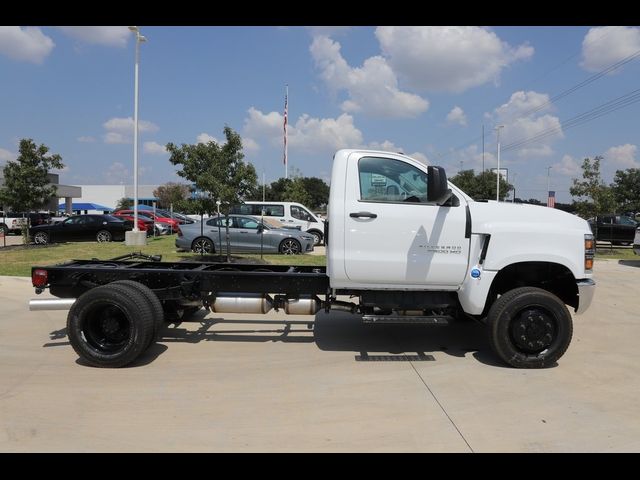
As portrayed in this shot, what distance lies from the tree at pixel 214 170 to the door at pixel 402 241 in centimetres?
857

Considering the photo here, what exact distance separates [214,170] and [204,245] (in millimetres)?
3616

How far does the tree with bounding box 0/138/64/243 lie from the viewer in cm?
1694

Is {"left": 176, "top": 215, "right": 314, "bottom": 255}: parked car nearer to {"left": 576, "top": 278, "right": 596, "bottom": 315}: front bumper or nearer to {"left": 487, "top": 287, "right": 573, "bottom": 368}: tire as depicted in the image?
{"left": 487, "top": 287, "right": 573, "bottom": 368}: tire

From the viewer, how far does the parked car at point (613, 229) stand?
22.8m

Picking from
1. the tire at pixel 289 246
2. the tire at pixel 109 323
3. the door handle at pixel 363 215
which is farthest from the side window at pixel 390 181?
the tire at pixel 289 246

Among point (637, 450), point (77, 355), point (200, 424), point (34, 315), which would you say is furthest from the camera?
point (34, 315)

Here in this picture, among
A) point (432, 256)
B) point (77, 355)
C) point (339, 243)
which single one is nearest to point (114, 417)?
point (77, 355)

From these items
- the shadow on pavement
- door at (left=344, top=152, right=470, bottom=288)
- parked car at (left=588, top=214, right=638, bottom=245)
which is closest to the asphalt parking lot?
door at (left=344, top=152, right=470, bottom=288)

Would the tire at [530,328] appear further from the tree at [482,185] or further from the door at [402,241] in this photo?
the tree at [482,185]

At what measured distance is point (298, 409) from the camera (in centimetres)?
412

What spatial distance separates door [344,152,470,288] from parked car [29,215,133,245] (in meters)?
18.6

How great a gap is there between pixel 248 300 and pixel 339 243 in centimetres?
135

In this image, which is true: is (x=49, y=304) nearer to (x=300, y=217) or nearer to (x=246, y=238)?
(x=246, y=238)

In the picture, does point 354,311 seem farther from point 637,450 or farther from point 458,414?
point 637,450
